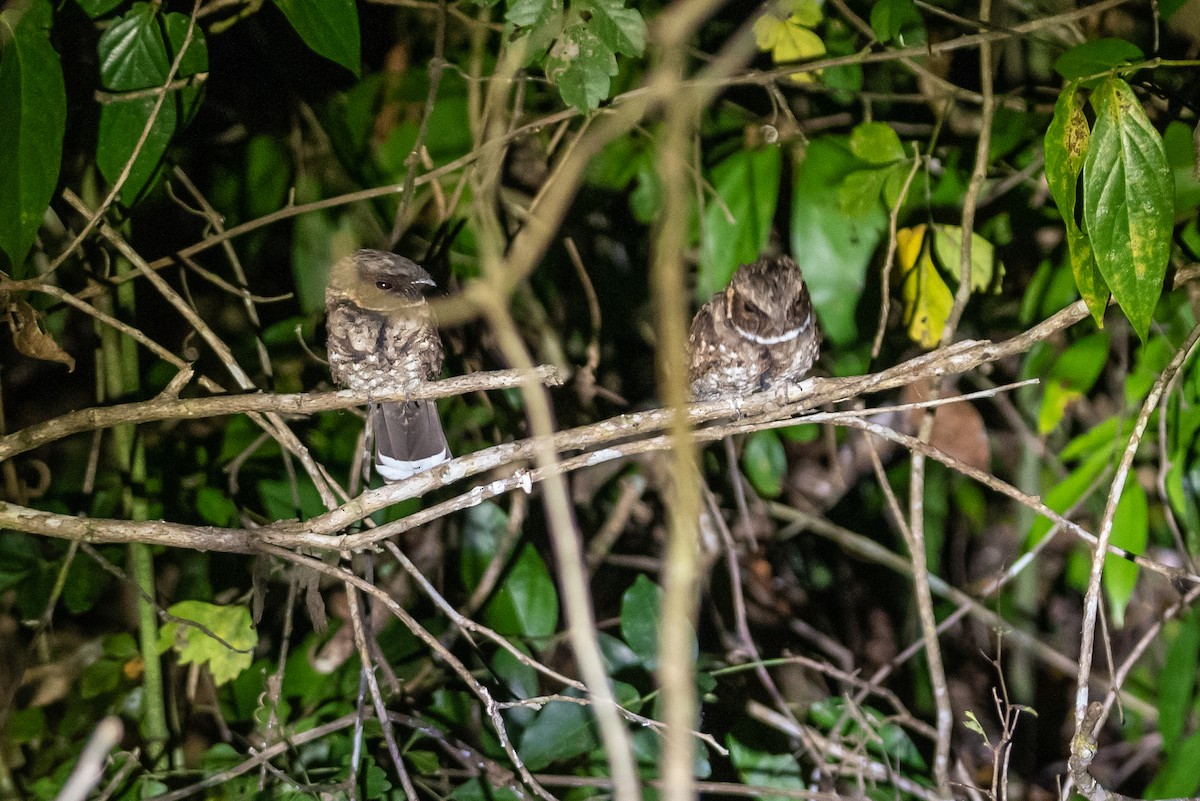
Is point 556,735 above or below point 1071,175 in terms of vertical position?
below

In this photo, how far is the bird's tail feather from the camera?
9.39 feet

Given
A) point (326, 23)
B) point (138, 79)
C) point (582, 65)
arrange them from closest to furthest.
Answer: point (582, 65), point (326, 23), point (138, 79)

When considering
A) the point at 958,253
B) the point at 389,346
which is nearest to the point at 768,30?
the point at 958,253

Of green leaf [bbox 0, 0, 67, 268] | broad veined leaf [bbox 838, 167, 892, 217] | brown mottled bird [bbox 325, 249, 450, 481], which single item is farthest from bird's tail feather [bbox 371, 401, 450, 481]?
broad veined leaf [bbox 838, 167, 892, 217]

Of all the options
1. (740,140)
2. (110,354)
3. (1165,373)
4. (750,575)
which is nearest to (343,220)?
(110,354)

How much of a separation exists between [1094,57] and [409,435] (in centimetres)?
203

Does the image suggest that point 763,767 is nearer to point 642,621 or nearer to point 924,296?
point 642,621

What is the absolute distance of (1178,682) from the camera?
10.0 feet

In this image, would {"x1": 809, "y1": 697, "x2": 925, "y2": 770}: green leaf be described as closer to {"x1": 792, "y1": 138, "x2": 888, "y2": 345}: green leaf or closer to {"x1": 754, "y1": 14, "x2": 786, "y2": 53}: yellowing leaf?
{"x1": 792, "y1": 138, "x2": 888, "y2": 345}: green leaf

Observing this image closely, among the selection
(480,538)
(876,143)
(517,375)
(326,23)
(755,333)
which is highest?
(326,23)

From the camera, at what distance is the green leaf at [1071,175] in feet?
6.29

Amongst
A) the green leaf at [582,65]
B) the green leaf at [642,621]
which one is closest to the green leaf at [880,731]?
the green leaf at [642,621]

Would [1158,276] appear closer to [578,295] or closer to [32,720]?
[578,295]

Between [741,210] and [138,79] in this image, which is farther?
[741,210]
